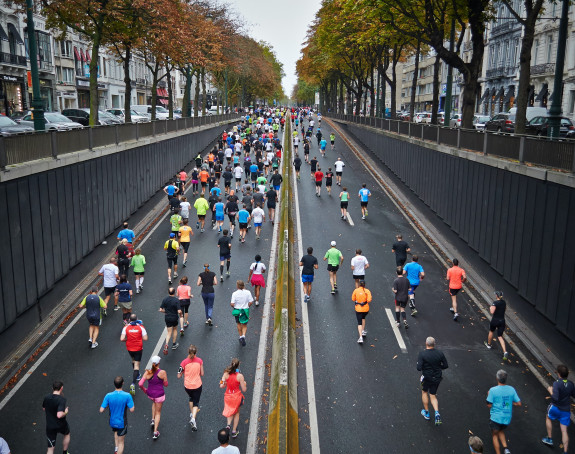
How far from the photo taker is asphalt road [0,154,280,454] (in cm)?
983

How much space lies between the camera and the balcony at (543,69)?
43.9 metres

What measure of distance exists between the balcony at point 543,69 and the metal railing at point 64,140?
34155 mm

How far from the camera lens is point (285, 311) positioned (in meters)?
14.0

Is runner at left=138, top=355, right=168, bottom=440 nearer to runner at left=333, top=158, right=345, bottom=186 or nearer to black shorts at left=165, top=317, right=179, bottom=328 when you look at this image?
black shorts at left=165, top=317, right=179, bottom=328

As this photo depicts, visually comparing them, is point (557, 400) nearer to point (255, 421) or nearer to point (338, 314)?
point (255, 421)

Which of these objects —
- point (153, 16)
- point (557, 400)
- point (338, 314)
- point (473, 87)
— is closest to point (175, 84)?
point (153, 16)

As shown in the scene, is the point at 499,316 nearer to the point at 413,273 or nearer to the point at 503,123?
the point at 413,273

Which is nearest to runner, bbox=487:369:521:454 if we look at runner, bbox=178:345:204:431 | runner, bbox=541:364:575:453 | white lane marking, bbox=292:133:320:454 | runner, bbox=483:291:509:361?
runner, bbox=541:364:575:453

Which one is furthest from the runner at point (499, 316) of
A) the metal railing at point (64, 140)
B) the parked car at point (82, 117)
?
the parked car at point (82, 117)

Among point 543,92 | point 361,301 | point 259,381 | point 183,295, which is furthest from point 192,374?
point 543,92

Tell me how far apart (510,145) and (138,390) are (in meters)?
13.0

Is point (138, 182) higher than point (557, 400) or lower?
higher

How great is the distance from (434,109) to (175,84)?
8243cm

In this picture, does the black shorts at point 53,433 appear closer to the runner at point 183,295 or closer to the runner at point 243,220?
the runner at point 183,295
